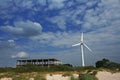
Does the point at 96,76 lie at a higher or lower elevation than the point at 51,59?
lower

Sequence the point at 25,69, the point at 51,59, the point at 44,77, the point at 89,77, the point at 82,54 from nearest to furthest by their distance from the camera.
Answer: the point at 89,77, the point at 44,77, the point at 25,69, the point at 82,54, the point at 51,59

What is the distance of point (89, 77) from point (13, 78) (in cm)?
1268

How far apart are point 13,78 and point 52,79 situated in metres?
6.64

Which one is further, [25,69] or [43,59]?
[43,59]

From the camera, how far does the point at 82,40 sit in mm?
91312

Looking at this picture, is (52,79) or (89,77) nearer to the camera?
(89,77)

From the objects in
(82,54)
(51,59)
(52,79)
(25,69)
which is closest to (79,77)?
(52,79)

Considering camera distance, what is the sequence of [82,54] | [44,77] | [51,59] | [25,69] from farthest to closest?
1. [51,59]
2. [82,54]
3. [25,69]
4. [44,77]

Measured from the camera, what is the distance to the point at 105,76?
1535 inches

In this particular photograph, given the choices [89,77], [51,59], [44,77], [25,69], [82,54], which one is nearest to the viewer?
[89,77]

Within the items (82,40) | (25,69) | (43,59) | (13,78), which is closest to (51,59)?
(43,59)

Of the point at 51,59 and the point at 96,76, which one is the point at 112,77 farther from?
the point at 51,59

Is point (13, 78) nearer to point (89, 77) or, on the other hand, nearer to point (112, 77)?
point (89, 77)

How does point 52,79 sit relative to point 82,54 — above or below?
below
